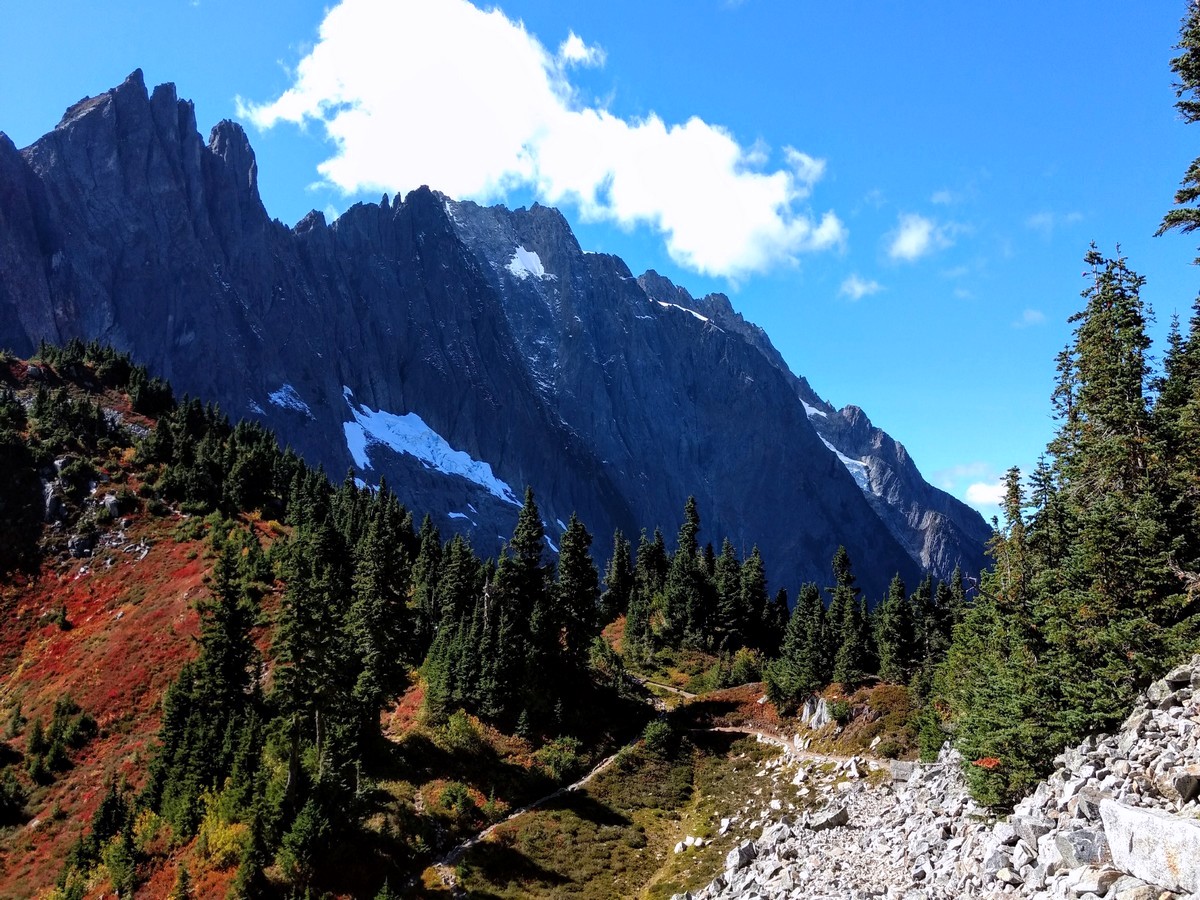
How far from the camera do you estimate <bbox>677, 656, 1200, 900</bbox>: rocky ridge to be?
45.5 ft

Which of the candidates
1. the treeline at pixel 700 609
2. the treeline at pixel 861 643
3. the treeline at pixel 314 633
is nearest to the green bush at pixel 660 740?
the treeline at pixel 314 633

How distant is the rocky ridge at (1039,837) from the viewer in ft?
45.5

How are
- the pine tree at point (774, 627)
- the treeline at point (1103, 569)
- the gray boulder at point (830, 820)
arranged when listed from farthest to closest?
the pine tree at point (774, 627) < the gray boulder at point (830, 820) < the treeline at point (1103, 569)

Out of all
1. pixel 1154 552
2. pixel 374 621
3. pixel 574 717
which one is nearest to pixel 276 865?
pixel 374 621

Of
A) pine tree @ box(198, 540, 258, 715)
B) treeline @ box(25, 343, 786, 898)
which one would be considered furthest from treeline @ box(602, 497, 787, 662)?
pine tree @ box(198, 540, 258, 715)

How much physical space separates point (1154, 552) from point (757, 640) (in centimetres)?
7470

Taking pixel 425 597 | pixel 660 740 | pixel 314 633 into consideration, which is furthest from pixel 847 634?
pixel 314 633

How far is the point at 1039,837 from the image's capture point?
1773 cm

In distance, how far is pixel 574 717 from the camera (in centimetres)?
6041

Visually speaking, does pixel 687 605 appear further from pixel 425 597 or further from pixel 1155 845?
pixel 1155 845

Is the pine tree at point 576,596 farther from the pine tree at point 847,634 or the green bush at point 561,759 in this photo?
the pine tree at point 847,634

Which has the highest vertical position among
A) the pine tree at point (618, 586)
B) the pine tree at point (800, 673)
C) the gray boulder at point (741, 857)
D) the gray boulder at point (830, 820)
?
the pine tree at point (618, 586)

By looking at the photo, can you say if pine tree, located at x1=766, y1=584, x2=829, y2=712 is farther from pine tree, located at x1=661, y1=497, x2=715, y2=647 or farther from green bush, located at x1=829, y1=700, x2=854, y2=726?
pine tree, located at x1=661, y1=497, x2=715, y2=647

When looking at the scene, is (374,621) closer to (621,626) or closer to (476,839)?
(476,839)
